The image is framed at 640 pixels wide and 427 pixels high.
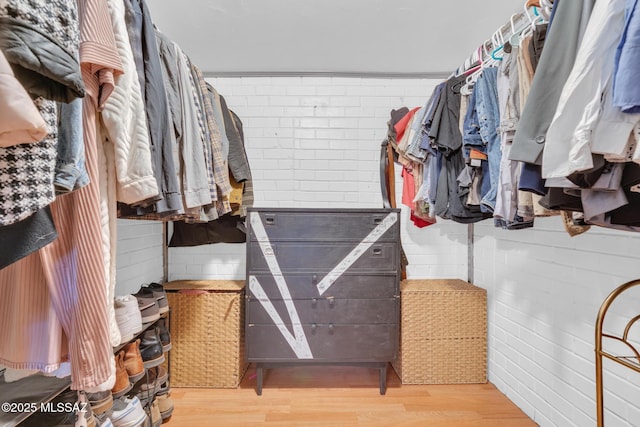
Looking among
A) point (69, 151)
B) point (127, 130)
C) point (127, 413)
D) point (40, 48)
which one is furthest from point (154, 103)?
point (127, 413)

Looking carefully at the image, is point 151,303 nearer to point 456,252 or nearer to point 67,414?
point 67,414

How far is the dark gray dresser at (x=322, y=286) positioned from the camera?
6.38 feet

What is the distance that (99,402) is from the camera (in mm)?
1285

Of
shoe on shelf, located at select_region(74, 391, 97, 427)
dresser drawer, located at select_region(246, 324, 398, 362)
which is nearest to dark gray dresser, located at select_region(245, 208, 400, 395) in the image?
dresser drawer, located at select_region(246, 324, 398, 362)

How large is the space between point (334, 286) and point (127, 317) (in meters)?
1.05

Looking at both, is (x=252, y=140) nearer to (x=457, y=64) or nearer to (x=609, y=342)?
(x=457, y=64)

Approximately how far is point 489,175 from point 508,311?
103 cm

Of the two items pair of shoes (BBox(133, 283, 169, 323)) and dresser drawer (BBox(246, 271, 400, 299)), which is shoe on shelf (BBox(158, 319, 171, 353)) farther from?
dresser drawer (BBox(246, 271, 400, 299))

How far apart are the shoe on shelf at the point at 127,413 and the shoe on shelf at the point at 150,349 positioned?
173mm

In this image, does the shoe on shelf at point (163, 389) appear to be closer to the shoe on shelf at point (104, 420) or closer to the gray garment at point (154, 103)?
the shoe on shelf at point (104, 420)

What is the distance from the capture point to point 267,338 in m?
1.95

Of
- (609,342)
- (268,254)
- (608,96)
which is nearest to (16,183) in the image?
(608,96)

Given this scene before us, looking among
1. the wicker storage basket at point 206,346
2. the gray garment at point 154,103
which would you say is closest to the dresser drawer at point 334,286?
the wicker storage basket at point 206,346

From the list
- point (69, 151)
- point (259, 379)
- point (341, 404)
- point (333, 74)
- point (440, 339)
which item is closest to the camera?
point (69, 151)
